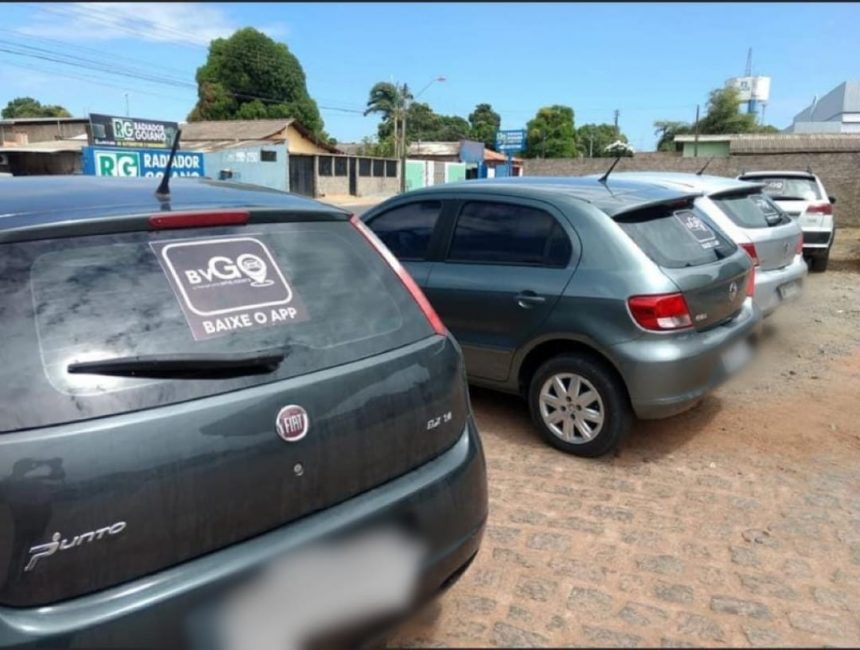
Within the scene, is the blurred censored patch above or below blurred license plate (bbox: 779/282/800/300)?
below

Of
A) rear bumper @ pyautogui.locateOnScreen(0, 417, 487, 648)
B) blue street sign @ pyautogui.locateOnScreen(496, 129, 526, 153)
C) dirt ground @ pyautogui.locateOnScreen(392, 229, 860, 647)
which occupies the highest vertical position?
blue street sign @ pyautogui.locateOnScreen(496, 129, 526, 153)

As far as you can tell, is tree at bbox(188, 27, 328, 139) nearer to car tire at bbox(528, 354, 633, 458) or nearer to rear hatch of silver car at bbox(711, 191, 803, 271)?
rear hatch of silver car at bbox(711, 191, 803, 271)

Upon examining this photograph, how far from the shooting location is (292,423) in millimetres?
1789

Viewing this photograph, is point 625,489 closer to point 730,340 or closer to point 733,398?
point 730,340

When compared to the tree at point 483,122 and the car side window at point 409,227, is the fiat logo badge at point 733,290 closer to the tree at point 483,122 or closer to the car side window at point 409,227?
the car side window at point 409,227

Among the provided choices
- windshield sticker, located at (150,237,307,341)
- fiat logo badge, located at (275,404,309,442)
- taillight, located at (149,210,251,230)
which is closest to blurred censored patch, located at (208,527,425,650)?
fiat logo badge, located at (275,404,309,442)

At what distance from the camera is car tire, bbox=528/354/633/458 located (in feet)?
12.9

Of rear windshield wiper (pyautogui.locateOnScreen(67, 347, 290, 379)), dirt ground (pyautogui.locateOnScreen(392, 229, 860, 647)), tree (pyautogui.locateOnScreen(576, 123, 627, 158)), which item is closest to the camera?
rear windshield wiper (pyautogui.locateOnScreen(67, 347, 290, 379))

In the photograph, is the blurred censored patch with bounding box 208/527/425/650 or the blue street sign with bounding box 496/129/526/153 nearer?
the blurred censored patch with bounding box 208/527/425/650

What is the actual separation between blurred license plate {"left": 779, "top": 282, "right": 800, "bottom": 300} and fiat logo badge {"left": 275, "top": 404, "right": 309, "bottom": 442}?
5603mm

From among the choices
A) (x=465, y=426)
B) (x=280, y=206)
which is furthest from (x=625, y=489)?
(x=280, y=206)

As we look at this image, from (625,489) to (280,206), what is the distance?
2506mm

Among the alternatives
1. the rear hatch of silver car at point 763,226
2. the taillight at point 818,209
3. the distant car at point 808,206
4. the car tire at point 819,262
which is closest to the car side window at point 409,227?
the rear hatch of silver car at point 763,226

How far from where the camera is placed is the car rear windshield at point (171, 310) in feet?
5.10
